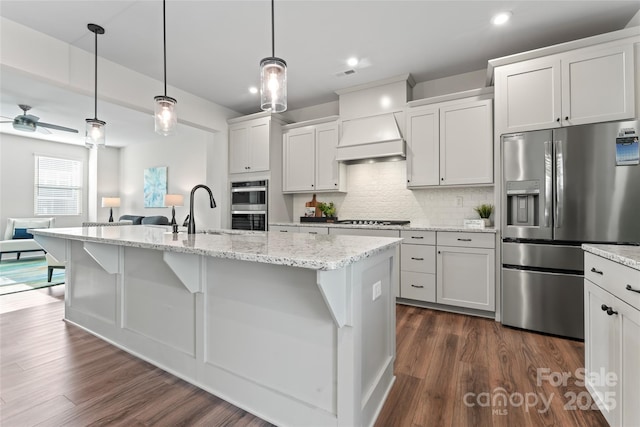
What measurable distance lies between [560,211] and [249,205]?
3.86m

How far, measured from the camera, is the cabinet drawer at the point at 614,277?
3.88 ft

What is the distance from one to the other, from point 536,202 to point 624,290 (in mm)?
1692

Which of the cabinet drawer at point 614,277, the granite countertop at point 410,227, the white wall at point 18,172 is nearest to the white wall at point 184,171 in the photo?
the granite countertop at point 410,227

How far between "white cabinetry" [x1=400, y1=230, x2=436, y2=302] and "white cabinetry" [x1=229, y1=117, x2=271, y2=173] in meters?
2.40

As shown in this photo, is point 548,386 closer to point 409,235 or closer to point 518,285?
point 518,285

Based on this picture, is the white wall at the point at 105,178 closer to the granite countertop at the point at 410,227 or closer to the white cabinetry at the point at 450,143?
the granite countertop at the point at 410,227

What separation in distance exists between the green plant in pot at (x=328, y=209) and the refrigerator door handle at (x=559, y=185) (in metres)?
2.62

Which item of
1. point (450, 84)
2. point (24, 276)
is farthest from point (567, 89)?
point (24, 276)

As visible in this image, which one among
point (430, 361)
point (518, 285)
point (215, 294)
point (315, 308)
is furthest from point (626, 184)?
point (215, 294)

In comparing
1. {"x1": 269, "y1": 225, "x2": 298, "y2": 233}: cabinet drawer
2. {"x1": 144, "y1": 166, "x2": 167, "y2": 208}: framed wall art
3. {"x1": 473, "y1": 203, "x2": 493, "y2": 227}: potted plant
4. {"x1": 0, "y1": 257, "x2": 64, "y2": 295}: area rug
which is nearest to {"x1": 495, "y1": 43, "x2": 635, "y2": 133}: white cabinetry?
{"x1": 473, "y1": 203, "x2": 493, "y2": 227}: potted plant

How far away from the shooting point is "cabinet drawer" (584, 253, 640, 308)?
1184 millimetres

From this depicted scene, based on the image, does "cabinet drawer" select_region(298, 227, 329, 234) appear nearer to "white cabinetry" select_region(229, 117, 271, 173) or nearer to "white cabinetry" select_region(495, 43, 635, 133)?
"white cabinetry" select_region(229, 117, 271, 173)

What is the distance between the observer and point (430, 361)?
86.6 inches

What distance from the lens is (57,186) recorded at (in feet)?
24.2
